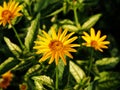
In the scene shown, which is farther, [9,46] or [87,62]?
[87,62]

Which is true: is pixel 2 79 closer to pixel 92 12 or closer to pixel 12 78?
pixel 12 78

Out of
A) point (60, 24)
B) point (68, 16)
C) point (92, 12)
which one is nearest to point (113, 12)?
point (92, 12)

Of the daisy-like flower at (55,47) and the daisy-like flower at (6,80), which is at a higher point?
the daisy-like flower at (55,47)

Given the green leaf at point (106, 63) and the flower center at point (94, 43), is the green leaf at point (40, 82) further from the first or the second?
the green leaf at point (106, 63)

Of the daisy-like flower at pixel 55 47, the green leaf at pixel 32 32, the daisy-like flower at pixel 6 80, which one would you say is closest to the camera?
the daisy-like flower at pixel 55 47

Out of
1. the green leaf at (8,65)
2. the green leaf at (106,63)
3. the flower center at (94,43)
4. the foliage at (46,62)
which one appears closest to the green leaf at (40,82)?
the foliage at (46,62)

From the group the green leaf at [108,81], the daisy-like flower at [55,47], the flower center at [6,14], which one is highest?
the flower center at [6,14]

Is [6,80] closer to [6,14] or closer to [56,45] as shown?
[6,14]

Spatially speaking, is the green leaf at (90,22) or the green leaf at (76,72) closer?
the green leaf at (76,72)
